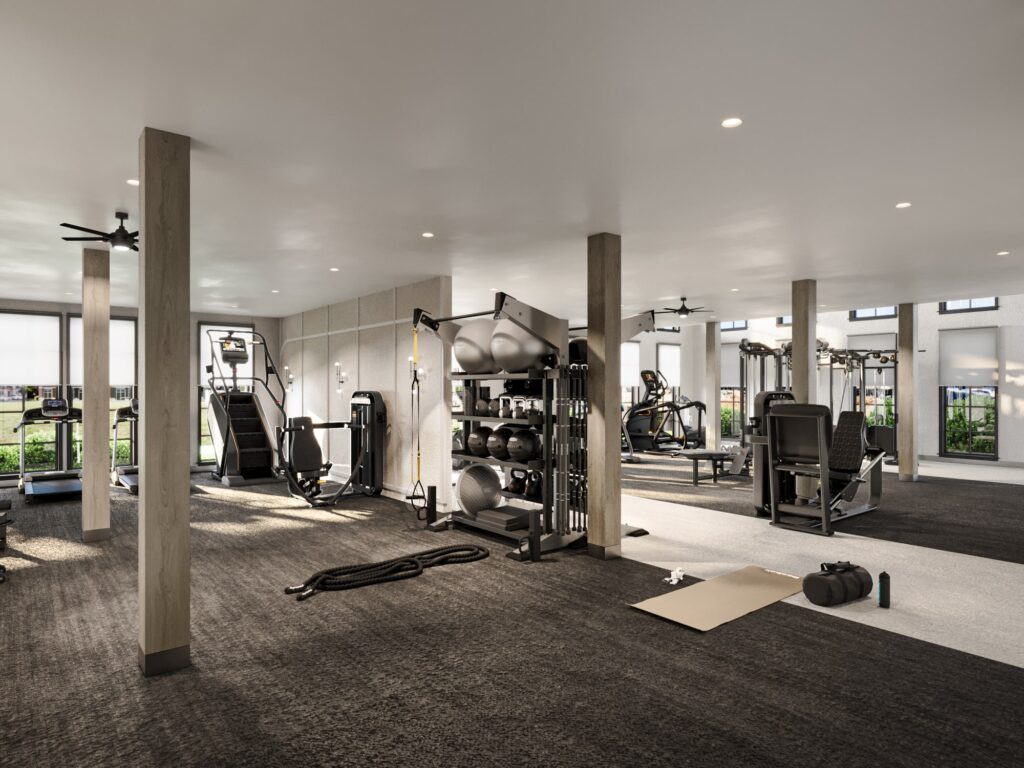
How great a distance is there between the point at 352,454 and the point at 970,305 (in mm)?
11689

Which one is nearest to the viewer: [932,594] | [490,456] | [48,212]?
[932,594]

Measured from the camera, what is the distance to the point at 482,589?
4602mm

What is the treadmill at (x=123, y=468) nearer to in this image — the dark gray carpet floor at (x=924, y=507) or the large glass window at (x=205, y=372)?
the large glass window at (x=205, y=372)

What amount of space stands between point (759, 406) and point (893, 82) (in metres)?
5.12

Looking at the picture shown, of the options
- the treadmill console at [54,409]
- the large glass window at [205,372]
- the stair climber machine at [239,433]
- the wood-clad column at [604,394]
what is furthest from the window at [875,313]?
the treadmill console at [54,409]

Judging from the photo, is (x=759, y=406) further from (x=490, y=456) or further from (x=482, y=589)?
(x=482, y=589)

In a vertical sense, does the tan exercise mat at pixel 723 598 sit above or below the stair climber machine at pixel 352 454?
below

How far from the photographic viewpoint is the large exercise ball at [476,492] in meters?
6.38

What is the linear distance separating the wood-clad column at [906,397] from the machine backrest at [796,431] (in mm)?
4317

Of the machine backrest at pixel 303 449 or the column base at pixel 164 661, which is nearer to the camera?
the column base at pixel 164 661

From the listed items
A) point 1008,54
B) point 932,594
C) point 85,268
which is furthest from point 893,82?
point 85,268

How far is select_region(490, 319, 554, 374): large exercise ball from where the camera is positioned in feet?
18.7

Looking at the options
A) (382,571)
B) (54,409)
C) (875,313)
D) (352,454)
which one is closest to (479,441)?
(382,571)

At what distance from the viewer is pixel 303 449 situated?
8180mm
